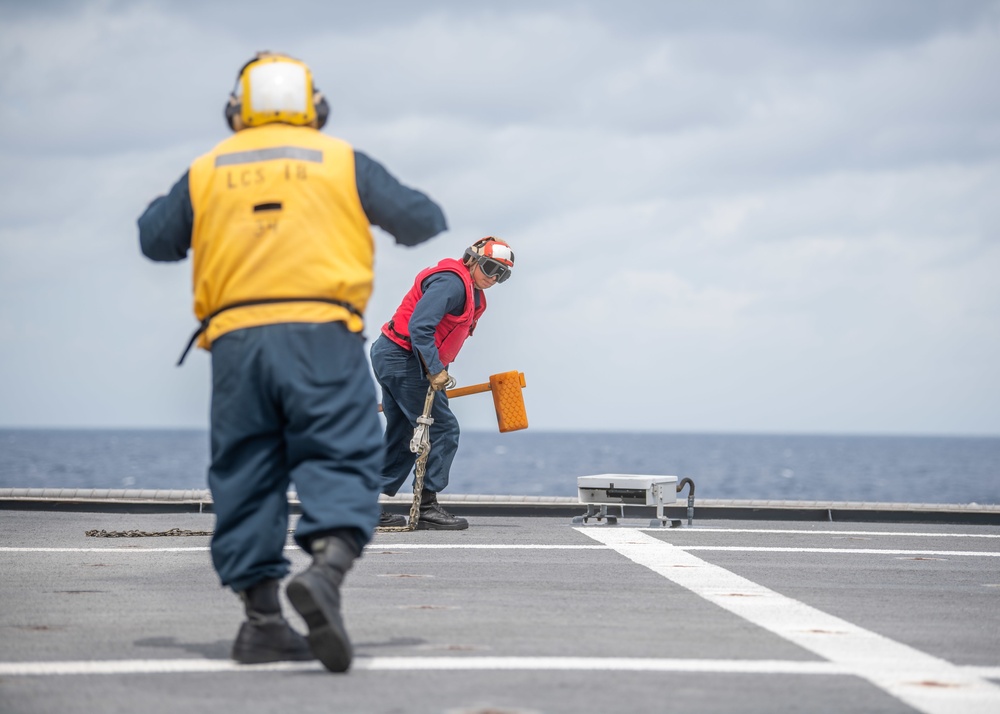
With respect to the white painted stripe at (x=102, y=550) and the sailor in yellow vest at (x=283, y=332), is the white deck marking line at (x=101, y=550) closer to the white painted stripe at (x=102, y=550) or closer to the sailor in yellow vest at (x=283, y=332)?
the white painted stripe at (x=102, y=550)

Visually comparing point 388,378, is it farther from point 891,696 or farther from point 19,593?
point 891,696

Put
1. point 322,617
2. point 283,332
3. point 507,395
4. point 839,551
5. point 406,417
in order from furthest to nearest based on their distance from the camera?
1. point 507,395
2. point 406,417
3. point 839,551
4. point 283,332
5. point 322,617

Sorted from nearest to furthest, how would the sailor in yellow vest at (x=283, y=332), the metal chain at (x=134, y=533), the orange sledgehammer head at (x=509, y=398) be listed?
the sailor in yellow vest at (x=283, y=332), the metal chain at (x=134, y=533), the orange sledgehammer head at (x=509, y=398)

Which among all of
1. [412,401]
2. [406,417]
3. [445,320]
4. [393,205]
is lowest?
[406,417]

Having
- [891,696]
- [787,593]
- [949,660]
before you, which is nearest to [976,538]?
[787,593]

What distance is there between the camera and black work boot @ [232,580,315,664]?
13.9ft

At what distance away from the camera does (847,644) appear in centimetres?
461

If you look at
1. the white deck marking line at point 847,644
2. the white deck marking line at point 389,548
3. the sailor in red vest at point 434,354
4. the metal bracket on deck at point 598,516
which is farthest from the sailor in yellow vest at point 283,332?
the metal bracket on deck at point 598,516

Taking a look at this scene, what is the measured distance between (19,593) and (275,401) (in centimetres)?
215

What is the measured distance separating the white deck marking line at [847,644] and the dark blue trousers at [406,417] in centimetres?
258

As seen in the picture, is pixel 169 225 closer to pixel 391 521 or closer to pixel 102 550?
pixel 102 550

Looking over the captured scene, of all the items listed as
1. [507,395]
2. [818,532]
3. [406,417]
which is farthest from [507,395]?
[818,532]

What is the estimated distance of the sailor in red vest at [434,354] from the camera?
30.8 feet

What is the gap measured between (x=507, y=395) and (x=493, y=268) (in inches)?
44.0
